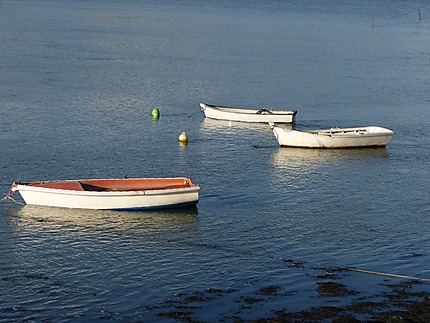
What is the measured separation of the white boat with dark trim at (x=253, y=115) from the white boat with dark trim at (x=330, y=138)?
5.34 metres

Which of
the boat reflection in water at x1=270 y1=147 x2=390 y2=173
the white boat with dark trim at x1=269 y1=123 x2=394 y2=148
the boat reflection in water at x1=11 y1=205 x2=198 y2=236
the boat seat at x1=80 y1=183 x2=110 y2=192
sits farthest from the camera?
the white boat with dark trim at x1=269 y1=123 x2=394 y2=148

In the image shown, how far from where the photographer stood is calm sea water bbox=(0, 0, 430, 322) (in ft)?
84.1

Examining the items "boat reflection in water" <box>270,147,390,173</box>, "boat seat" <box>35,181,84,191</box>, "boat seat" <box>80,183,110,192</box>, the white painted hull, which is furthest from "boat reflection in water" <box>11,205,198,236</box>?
"boat reflection in water" <box>270,147,390,173</box>

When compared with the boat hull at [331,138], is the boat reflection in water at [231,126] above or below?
above

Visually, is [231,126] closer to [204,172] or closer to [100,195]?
[204,172]

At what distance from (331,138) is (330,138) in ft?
0.19

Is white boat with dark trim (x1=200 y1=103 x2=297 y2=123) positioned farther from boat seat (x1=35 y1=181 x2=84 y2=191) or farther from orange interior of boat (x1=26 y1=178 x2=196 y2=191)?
boat seat (x1=35 y1=181 x2=84 y2=191)

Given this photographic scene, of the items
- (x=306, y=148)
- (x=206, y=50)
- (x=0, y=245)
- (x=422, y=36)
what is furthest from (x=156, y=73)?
(x=422, y=36)

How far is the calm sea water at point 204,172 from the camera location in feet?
84.1

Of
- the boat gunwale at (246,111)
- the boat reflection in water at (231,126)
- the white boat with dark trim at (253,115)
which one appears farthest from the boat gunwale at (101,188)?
the boat gunwale at (246,111)

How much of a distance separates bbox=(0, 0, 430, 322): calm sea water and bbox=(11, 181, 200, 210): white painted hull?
432 millimetres

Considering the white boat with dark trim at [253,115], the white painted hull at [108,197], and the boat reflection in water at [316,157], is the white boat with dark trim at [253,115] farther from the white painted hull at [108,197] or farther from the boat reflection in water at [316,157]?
the white painted hull at [108,197]

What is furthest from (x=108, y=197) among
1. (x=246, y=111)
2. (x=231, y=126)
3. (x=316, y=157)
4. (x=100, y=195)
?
(x=246, y=111)

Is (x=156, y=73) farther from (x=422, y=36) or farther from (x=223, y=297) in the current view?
(x=422, y=36)
